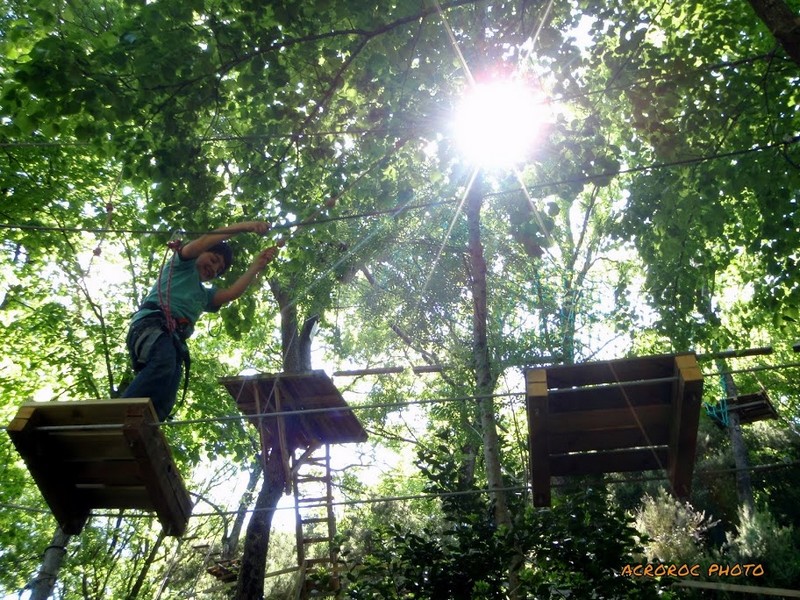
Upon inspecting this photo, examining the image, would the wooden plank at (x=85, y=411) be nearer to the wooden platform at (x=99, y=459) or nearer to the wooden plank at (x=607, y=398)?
the wooden platform at (x=99, y=459)

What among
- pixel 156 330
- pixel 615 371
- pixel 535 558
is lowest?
pixel 535 558

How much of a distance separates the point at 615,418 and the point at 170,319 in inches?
110

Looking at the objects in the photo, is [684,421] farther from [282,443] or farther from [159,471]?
[282,443]

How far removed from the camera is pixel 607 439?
3.88m

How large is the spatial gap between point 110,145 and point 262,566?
733cm

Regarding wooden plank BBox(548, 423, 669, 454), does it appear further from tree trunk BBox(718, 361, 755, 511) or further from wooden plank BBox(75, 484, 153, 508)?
tree trunk BBox(718, 361, 755, 511)

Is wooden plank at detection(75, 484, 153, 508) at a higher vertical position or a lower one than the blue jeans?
lower

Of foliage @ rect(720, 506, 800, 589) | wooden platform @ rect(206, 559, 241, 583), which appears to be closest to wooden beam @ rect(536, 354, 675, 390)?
foliage @ rect(720, 506, 800, 589)

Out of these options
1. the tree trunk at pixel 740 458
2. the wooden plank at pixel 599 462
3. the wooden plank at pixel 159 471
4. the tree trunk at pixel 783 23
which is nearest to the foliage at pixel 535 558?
the wooden plank at pixel 599 462

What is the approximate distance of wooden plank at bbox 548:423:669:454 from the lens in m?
3.82

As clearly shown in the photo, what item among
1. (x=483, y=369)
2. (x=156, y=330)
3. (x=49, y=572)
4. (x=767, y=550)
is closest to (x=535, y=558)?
(x=483, y=369)

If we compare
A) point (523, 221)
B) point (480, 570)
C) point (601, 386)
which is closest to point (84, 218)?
point (523, 221)

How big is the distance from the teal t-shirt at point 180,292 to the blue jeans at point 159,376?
0.22 meters

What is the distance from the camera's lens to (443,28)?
582 cm
